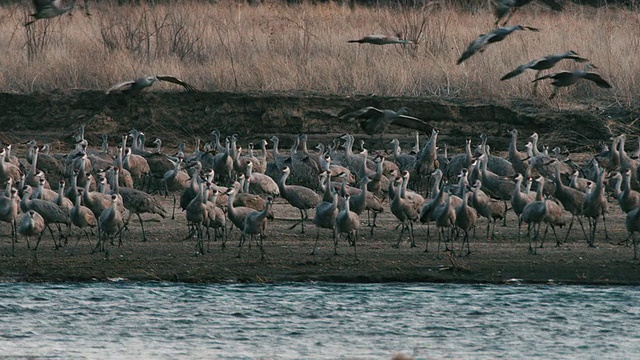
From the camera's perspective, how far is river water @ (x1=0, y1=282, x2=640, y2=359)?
11469 mm

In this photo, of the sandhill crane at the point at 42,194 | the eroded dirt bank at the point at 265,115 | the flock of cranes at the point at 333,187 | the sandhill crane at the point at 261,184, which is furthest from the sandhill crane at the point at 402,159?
the sandhill crane at the point at 42,194

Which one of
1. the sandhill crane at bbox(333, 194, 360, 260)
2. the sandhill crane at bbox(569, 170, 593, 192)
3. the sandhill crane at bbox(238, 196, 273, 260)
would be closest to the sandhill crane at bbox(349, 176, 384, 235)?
the sandhill crane at bbox(333, 194, 360, 260)

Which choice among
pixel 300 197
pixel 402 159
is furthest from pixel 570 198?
pixel 402 159

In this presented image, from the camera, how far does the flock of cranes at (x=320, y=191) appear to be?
47.6 ft

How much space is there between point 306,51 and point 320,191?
23.1 ft

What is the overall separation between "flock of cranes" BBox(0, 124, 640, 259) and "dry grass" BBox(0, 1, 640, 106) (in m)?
2.61

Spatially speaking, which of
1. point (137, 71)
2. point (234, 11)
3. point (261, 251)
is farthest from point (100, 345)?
point (234, 11)

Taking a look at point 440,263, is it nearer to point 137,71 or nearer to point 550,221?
point 550,221

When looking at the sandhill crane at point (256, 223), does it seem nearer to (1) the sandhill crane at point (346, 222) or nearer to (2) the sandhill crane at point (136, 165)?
(1) the sandhill crane at point (346, 222)

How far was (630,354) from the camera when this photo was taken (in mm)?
11414

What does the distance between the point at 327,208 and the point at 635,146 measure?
7.01 m

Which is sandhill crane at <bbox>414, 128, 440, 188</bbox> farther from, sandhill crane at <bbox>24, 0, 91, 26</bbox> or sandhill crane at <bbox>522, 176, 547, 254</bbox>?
sandhill crane at <bbox>24, 0, 91, 26</bbox>

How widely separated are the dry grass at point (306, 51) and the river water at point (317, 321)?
901 cm

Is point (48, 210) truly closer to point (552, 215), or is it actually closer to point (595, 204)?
point (552, 215)
